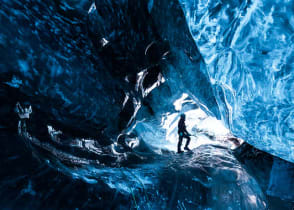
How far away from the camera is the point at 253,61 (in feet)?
2.42

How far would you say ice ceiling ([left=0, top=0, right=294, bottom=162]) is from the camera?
0.71 meters

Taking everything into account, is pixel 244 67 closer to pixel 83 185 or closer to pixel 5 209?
pixel 83 185

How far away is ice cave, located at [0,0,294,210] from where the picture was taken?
26.8 inches

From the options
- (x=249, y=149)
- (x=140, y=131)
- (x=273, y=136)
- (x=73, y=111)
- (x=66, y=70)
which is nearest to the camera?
(x=273, y=136)

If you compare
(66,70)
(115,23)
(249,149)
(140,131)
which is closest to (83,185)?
(66,70)

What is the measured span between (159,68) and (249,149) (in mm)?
1665

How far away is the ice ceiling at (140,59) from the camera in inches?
28.1

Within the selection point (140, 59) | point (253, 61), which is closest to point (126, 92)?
point (140, 59)

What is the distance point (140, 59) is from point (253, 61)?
3.89 ft

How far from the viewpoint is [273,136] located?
2.93 ft

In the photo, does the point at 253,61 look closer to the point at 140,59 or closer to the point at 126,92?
the point at 140,59

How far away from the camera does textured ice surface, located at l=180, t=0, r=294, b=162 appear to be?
0.65 m

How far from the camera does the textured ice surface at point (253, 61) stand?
25.6 inches

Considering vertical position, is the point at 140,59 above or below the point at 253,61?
above
